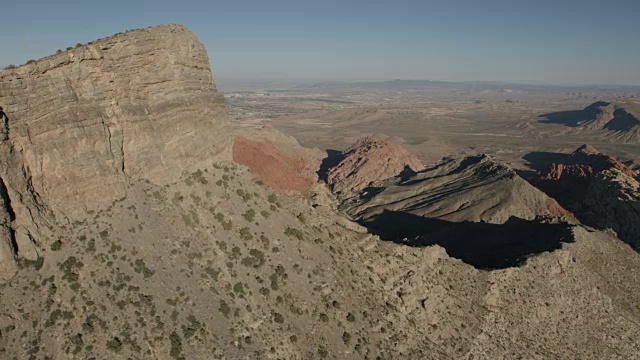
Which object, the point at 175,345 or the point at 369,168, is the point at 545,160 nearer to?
the point at 369,168

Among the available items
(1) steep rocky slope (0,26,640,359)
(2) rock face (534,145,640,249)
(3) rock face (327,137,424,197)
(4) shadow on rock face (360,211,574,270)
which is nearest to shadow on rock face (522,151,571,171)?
(2) rock face (534,145,640,249)

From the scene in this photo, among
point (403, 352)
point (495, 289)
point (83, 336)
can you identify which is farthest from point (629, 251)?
point (83, 336)

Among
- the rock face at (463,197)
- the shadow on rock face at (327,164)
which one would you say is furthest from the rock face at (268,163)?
the rock face at (463,197)

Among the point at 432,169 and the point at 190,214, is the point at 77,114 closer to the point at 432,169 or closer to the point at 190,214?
the point at 190,214

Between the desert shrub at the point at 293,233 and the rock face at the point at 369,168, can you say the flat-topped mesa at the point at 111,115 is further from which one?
the rock face at the point at 369,168

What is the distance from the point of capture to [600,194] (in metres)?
100

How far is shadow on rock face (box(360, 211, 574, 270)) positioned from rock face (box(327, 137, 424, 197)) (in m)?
31.4

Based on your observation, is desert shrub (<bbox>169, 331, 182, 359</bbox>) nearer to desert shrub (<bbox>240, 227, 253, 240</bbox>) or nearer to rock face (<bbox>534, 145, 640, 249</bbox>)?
desert shrub (<bbox>240, 227, 253, 240</bbox>)

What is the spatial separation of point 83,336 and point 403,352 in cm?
2146

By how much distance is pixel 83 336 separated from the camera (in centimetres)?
2486

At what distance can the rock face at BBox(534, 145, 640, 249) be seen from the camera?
291ft

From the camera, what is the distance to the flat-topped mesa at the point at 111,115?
1067 inches

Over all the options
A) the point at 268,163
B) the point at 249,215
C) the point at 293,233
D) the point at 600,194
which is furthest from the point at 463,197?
the point at 249,215

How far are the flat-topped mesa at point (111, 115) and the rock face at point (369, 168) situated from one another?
92458mm
